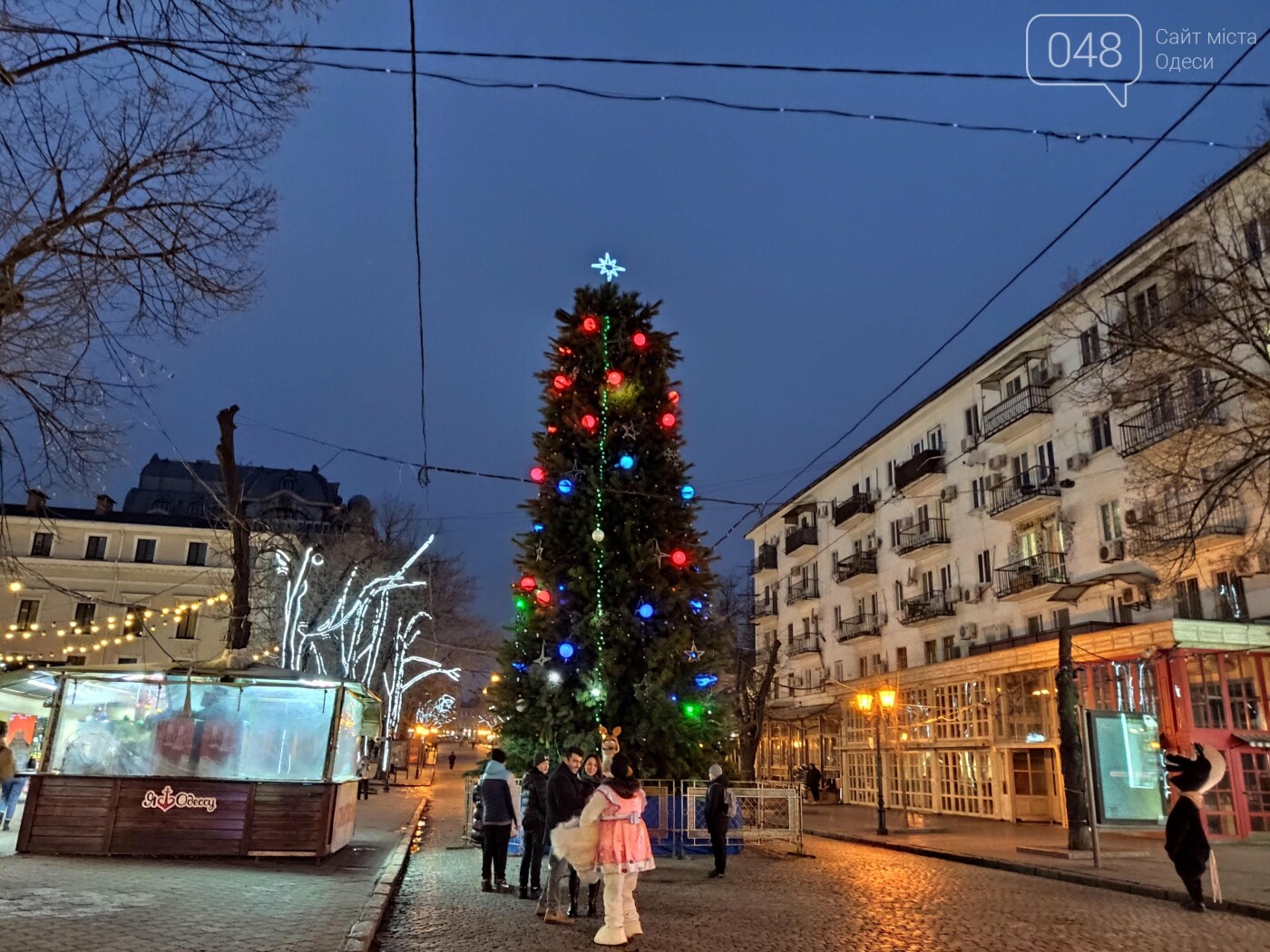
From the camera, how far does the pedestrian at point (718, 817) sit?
1330 cm

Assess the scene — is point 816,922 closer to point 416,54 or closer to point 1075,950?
point 1075,950

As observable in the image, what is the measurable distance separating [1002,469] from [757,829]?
55.0ft

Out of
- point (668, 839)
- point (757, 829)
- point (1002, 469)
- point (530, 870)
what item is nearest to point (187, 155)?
point (530, 870)

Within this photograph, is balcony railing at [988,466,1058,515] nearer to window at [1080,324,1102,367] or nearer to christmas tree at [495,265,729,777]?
window at [1080,324,1102,367]

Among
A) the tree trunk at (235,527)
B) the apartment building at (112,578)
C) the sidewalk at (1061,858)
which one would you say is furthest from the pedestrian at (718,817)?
the apartment building at (112,578)

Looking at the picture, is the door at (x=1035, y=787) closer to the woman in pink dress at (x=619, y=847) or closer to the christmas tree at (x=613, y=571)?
the christmas tree at (x=613, y=571)

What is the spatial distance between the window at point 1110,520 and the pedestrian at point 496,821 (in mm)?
18882

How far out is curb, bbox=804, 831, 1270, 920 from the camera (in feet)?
35.4

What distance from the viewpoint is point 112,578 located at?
2142 inches

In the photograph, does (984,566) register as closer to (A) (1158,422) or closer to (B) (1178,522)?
(A) (1158,422)

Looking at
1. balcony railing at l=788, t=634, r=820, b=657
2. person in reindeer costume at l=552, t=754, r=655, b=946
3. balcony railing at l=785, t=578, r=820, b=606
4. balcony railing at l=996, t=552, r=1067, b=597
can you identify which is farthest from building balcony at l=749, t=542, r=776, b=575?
person in reindeer costume at l=552, t=754, r=655, b=946

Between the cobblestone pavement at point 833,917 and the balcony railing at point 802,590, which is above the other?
the balcony railing at point 802,590

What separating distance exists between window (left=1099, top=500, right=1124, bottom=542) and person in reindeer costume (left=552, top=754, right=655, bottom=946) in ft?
64.9

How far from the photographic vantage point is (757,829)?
16.6 meters
